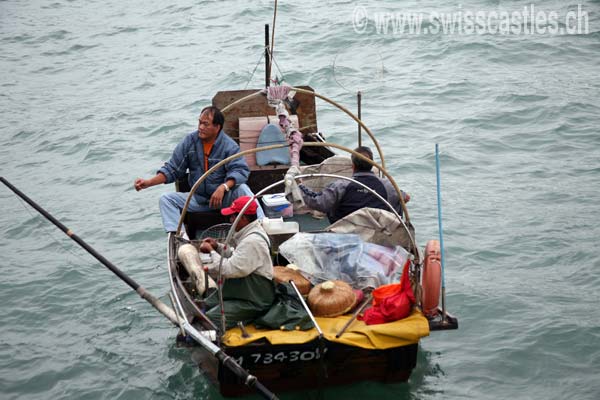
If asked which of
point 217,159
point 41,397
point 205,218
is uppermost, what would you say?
point 217,159

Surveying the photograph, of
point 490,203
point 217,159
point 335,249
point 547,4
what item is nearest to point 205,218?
point 217,159

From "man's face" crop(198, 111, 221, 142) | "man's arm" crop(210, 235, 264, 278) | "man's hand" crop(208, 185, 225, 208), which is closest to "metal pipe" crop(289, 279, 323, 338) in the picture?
"man's arm" crop(210, 235, 264, 278)

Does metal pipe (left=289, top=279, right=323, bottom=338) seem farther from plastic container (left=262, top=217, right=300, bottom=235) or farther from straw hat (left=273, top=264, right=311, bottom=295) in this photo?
plastic container (left=262, top=217, right=300, bottom=235)

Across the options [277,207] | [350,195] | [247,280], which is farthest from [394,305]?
[277,207]

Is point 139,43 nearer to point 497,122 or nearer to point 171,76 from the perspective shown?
point 171,76

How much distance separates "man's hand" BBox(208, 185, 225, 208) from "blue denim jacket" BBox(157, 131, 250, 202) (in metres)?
0.32

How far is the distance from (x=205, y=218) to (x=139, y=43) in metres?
13.4

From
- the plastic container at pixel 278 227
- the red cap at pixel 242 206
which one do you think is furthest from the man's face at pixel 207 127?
the red cap at pixel 242 206

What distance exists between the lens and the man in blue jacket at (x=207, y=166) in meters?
7.38

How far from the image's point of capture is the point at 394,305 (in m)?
5.30

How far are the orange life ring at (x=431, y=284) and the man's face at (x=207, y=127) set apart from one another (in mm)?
2783

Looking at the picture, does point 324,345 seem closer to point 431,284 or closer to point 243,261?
point 243,261

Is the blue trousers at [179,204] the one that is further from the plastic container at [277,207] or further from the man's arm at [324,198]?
the man's arm at [324,198]

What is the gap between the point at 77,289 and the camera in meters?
8.87
